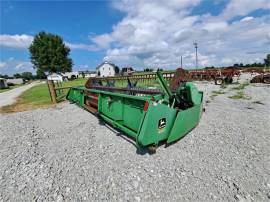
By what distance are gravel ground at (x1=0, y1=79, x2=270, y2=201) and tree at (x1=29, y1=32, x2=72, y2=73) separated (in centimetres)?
4481

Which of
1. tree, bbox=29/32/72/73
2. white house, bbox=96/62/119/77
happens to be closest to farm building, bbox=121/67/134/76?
tree, bbox=29/32/72/73

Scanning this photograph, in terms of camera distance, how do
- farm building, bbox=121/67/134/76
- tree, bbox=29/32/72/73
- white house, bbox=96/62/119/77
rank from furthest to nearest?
white house, bbox=96/62/119/77, tree, bbox=29/32/72/73, farm building, bbox=121/67/134/76

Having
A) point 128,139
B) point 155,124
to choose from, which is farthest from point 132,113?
point 155,124

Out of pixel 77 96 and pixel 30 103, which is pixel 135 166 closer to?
pixel 77 96

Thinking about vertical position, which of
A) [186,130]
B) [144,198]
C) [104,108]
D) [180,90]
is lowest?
[144,198]

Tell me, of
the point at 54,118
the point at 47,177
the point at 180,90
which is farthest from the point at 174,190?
the point at 54,118

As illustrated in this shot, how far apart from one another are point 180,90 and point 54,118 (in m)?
4.59

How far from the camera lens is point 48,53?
4288 centimetres

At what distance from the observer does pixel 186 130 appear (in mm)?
3490

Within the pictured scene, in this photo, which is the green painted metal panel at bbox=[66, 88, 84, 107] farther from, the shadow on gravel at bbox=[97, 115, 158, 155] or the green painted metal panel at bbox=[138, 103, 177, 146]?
the green painted metal panel at bbox=[138, 103, 177, 146]

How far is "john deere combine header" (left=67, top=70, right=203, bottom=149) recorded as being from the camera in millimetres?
2791

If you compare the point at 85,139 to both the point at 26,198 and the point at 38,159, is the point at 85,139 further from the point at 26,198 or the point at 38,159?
the point at 26,198

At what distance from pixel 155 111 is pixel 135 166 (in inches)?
38.7

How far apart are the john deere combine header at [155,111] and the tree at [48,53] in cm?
4543
